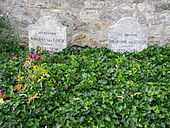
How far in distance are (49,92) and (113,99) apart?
0.77 m

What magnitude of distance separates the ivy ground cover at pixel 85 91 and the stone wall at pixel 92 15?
0.57 meters

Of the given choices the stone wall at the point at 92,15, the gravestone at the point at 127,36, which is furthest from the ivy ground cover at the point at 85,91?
the stone wall at the point at 92,15

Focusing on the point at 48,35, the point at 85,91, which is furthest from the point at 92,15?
the point at 85,91

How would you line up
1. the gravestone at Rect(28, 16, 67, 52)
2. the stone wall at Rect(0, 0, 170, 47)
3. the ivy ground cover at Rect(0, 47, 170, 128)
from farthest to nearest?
the gravestone at Rect(28, 16, 67, 52)
the stone wall at Rect(0, 0, 170, 47)
the ivy ground cover at Rect(0, 47, 170, 128)

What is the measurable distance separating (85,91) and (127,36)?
6.46 feet

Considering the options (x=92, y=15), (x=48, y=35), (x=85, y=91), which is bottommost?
(x=85, y=91)

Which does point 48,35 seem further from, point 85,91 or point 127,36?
point 85,91

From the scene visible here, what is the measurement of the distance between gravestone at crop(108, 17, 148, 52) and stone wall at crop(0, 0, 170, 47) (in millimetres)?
83

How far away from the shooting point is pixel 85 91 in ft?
17.3

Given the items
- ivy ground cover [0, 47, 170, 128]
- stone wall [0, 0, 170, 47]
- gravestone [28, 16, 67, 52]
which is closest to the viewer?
ivy ground cover [0, 47, 170, 128]

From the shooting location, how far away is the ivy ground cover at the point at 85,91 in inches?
187

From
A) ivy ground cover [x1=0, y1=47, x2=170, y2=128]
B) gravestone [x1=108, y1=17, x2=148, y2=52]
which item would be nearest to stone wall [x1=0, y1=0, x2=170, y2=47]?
gravestone [x1=108, y1=17, x2=148, y2=52]

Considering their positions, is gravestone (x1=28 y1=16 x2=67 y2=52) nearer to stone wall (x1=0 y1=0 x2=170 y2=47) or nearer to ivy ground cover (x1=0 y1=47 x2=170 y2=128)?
stone wall (x1=0 y1=0 x2=170 y2=47)

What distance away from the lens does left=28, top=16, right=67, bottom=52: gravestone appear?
7200 millimetres
